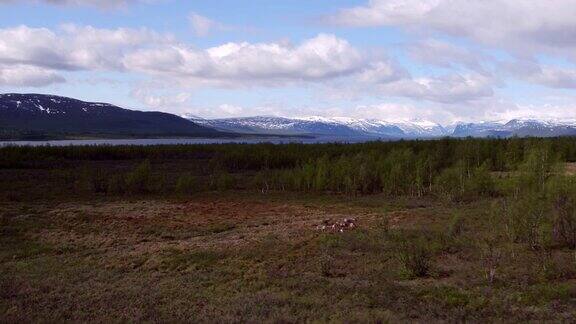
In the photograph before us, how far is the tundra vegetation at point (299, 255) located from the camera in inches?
550

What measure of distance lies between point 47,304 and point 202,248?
9283mm

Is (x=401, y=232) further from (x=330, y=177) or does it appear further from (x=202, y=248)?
(x=330, y=177)

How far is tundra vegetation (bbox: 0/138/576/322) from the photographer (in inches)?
550

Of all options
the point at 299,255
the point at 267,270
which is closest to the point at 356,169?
the point at 299,255

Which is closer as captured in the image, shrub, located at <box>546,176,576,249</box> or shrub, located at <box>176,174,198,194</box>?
shrub, located at <box>546,176,576,249</box>

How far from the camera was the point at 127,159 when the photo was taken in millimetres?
94188

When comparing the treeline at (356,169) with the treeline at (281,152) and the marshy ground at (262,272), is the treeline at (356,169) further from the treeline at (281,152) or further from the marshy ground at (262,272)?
the marshy ground at (262,272)

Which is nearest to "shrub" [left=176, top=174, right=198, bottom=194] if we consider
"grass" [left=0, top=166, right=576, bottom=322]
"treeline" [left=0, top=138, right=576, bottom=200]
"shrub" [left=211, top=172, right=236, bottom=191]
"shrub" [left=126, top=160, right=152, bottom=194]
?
"treeline" [left=0, top=138, right=576, bottom=200]

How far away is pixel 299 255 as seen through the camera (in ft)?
70.6

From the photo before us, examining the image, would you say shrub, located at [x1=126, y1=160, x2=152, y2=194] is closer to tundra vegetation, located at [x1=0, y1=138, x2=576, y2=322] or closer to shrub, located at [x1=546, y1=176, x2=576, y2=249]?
tundra vegetation, located at [x1=0, y1=138, x2=576, y2=322]

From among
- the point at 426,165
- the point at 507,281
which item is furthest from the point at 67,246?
the point at 426,165

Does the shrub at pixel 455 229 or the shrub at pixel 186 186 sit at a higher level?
the shrub at pixel 455 229

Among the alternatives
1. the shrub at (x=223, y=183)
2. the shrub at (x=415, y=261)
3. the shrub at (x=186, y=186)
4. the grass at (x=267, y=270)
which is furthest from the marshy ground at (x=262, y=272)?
the shrub at (x=223, y=183)

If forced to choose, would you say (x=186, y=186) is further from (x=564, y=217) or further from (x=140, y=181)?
(x=564, y=217)
